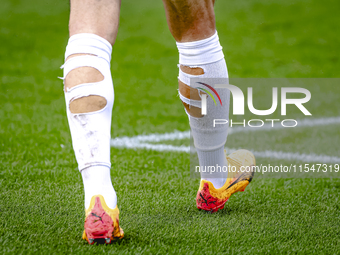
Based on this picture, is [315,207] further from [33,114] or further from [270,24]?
[270,24]

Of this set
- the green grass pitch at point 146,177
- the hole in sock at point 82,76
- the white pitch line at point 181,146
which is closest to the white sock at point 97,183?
the green grass pitch at point 146,177

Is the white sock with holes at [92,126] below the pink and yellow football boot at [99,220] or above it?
above

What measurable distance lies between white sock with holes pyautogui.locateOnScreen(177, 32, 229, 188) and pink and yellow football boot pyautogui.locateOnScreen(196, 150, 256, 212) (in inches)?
1.2

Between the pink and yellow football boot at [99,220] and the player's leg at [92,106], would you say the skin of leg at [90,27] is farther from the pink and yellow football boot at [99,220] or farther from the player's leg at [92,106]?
the pink and yellow football boot at [99,220]

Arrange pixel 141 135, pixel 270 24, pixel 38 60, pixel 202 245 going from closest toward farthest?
pixel 202 245 < pixel 141 135 < pixel 38 60 < pixel 270 24

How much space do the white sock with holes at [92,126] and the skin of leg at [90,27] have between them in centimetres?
1

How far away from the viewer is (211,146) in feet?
6.07

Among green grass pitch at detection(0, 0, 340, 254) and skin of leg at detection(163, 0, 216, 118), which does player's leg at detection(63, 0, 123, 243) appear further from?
skin of leg at detection(163, 0, 216, 118)

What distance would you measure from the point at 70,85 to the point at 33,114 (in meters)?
2.46

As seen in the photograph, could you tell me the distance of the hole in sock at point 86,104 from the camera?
1337 mm

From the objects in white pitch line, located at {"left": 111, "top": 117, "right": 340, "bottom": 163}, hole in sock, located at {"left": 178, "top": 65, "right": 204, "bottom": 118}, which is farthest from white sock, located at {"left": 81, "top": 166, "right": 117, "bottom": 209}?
white pitch line, located at {"left": 111, "top": 117, "right": 340, "bottom": 163}

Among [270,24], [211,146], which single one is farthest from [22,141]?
[270,24]

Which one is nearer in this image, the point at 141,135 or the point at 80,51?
the point at 80,51

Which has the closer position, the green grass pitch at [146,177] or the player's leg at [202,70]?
the green grass pitch at [146,177]
